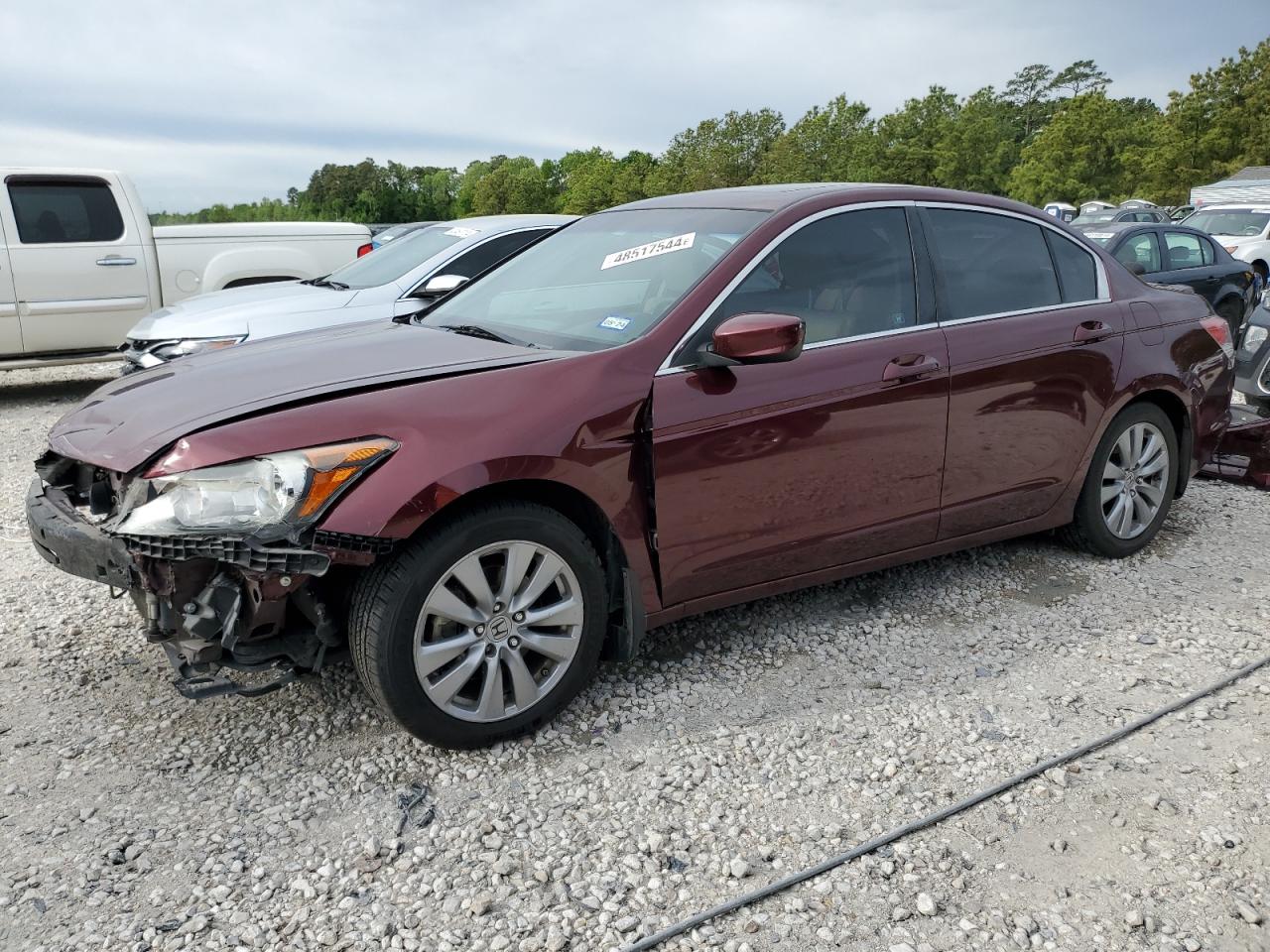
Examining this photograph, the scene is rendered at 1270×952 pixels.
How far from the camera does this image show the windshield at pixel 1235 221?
59.2ft

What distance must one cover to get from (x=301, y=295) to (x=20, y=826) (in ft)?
15.9

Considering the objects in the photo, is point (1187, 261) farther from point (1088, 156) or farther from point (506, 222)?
point (1088, 156)

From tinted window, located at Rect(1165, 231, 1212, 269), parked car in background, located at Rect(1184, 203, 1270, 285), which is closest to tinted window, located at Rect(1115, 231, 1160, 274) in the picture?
tinted window, located at Rect(1165, 231, 1212, 269)

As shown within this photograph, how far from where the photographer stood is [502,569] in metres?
2.87

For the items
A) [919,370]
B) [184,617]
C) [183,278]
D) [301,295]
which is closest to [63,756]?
[184,617]

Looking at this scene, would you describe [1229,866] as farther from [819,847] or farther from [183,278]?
[183,278]

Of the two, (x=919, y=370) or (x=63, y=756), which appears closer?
(x=63, y=756)

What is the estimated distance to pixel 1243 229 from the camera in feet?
59.7

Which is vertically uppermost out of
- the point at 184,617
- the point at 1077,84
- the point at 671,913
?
the point at 1077,84

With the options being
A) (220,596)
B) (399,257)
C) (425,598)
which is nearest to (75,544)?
(220,596)

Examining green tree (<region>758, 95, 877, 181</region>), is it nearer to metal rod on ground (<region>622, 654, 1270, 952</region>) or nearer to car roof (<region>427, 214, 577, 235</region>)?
car roof (<region>427, 214, 577, 235</region>)

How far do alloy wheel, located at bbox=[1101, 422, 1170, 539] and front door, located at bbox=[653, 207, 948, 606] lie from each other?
3.86 ft

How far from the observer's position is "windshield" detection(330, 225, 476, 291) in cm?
708

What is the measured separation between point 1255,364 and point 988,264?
3.72 meters
